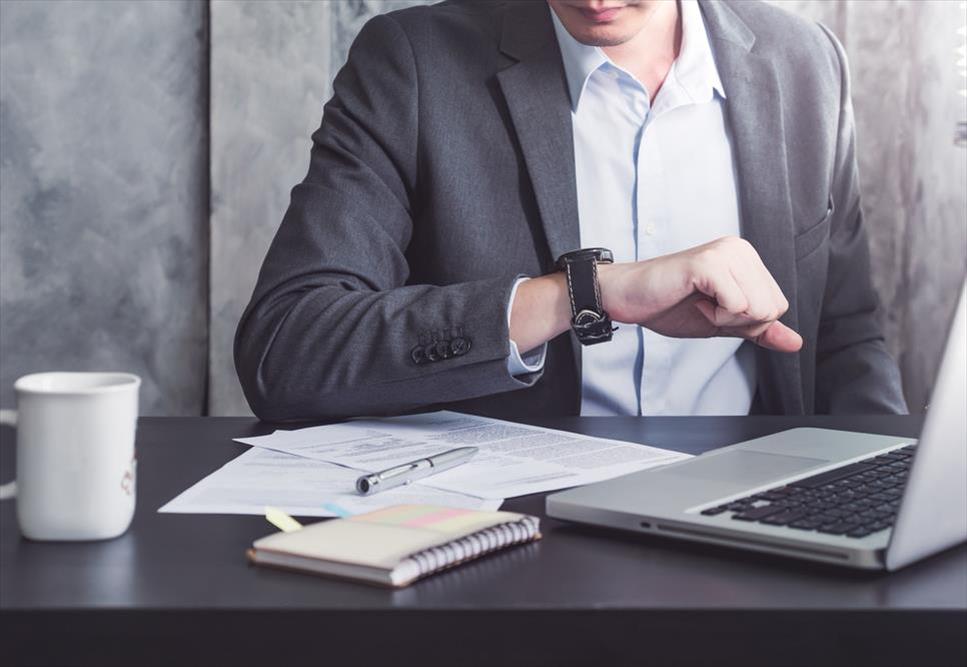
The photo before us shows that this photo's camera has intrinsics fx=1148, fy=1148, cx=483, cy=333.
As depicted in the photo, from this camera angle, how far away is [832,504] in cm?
72

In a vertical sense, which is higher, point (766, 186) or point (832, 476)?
point (766, 186)

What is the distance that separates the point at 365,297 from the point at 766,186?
1.97 feet

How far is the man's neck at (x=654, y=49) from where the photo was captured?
1.60 m

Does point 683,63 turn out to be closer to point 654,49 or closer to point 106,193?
point 654,49

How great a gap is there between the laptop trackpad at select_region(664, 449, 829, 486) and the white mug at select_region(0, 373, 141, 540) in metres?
0.39

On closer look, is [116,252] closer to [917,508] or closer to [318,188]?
[318,188]

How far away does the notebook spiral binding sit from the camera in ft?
2.11

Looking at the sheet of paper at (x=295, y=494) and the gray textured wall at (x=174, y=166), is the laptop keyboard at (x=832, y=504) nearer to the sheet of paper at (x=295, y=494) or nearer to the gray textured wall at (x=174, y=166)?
the sheet of paper at (x=295, y=494)

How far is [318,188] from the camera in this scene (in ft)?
4.68

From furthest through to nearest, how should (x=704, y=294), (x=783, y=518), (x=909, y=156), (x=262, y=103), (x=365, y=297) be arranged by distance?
1. (x=262, y=103)
2. (x=909, y=156)
3. (x=365, y=297)
4. (x=704, y=294)
5. (x=783, y=518)

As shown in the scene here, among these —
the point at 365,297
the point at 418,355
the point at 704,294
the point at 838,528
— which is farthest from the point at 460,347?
the point at 838,528

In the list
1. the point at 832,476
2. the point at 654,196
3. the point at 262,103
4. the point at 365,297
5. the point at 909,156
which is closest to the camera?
the point at 832,476

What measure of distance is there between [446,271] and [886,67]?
0.97 meters

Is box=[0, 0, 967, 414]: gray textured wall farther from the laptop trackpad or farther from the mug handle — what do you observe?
the mug handle
